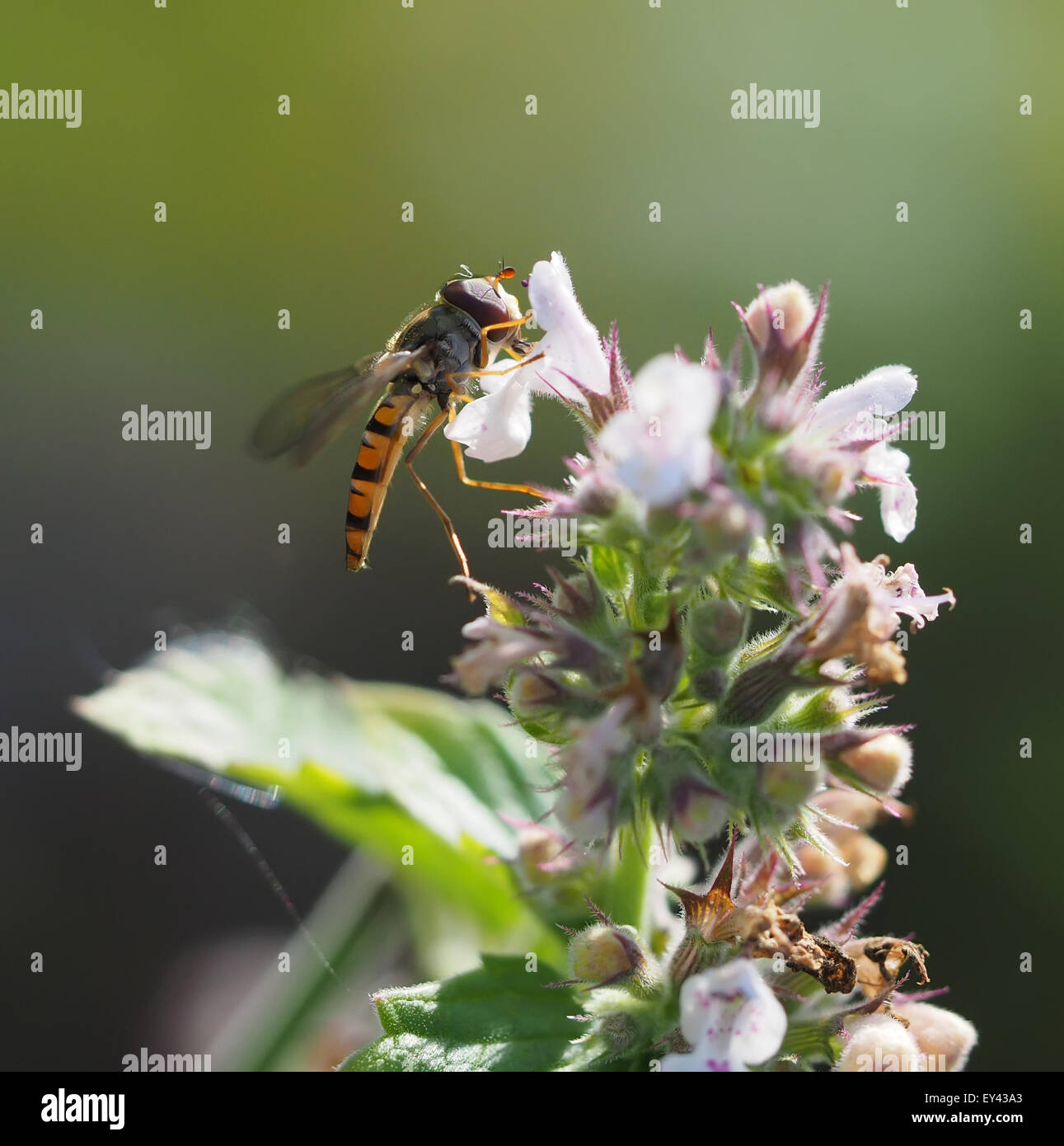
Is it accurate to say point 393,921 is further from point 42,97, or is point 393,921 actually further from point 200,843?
point 42,97

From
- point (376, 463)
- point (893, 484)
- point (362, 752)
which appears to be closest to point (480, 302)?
point (376, 463)

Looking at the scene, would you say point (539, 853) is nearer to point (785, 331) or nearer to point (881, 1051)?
point (881, 1051)

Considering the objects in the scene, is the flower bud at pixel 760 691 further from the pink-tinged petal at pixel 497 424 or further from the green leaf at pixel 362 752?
the green leaf at pixel 362 752

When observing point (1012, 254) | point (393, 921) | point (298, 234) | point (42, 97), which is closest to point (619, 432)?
point (393, 921)

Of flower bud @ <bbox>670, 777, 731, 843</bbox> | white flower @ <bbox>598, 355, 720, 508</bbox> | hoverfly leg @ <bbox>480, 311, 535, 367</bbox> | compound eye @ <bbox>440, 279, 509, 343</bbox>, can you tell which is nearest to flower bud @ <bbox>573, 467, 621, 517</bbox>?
white flower @ <bbox>598, 355, 720, 508</bbox>

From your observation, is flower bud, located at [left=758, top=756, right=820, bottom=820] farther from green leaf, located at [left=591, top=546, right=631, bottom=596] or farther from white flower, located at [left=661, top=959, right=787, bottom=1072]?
green leaf, located at [left=591, top=546, right=631, bottom=596]

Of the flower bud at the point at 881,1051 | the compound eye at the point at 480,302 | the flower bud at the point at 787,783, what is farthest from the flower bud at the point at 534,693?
the compound eye at the point at 480,302
